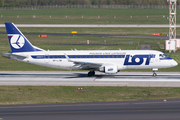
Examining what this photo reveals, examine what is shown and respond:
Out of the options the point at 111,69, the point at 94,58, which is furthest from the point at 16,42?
the point at 111,69

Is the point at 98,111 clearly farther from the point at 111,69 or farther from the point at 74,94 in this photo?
the point at 111,69

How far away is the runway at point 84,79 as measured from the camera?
131ft

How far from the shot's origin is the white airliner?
146 ft

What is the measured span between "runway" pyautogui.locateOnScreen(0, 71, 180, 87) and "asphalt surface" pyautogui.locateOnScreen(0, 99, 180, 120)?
34.0 ft

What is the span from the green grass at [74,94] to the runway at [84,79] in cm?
286

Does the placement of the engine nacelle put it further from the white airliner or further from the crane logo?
the crane logo

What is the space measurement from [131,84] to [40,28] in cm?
7681

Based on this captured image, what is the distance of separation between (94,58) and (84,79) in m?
3.55

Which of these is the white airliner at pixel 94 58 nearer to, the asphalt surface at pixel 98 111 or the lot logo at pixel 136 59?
the lot logo at pixel 136 59

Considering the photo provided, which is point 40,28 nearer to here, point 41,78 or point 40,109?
point 41,78

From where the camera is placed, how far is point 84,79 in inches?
1729

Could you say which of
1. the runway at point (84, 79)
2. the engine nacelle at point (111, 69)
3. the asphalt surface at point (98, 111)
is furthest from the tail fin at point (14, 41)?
the asphalt surface at point (98, 111)

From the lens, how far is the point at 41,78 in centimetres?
4500

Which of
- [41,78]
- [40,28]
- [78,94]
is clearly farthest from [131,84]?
[40,28]
